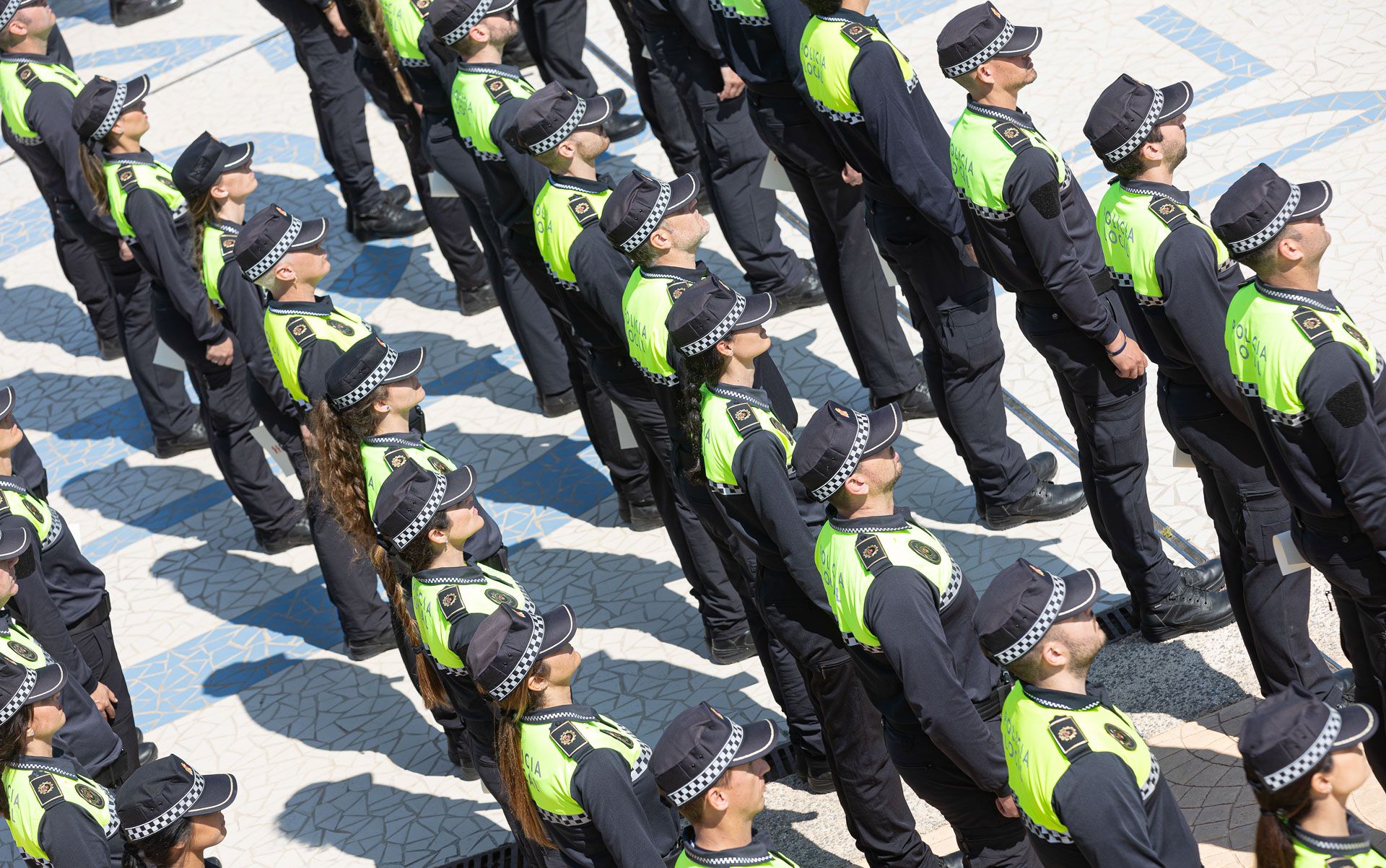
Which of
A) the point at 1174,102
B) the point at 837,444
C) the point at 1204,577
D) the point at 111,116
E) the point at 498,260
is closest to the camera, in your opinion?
the point at 837,444

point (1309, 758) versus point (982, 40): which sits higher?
point (982, 40)

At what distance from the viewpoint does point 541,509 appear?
7859 mm

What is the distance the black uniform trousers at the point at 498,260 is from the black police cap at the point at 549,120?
1.30 metres

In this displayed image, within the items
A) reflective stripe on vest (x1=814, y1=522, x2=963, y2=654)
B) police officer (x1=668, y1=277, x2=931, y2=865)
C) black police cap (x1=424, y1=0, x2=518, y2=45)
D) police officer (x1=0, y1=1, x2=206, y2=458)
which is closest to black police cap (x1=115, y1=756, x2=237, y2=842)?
police officer (x1=668, y1=277, x2=931, y2=865)

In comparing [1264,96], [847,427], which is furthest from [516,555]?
[1264,96]

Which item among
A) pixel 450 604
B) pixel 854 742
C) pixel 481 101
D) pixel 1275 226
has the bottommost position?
pixel 854 742

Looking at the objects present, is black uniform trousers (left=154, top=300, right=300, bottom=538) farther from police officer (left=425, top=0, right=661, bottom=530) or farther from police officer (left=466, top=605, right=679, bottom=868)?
police officer (left=466, top=605, right=679, bottom=868)

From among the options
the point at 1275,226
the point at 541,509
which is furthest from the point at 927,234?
the point at 541,509

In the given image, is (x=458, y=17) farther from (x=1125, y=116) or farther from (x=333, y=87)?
(x=1125, y=116)

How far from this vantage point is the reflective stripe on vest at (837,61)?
6.54m

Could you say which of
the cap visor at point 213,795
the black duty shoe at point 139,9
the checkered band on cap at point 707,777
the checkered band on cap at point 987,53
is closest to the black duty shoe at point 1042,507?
the checkered band on cap at point 987,53

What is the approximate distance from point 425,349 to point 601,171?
1392mm

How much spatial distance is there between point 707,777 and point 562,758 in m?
0.55

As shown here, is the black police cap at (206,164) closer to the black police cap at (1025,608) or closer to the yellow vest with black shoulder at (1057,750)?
the black police cap at (1025,608)
